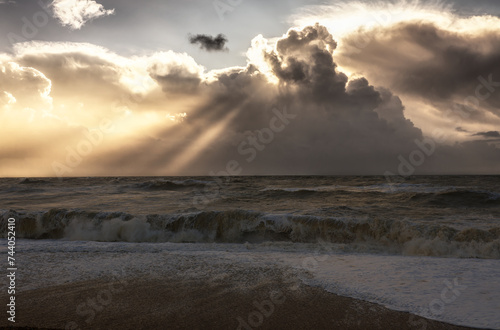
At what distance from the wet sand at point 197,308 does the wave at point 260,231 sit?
4882 mm

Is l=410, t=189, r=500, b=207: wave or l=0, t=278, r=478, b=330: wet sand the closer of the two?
l=0, t=278, r=478, b=330: wet sand

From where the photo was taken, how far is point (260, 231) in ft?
44.5

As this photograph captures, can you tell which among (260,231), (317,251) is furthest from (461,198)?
(317,251)

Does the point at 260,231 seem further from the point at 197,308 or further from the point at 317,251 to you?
the point at 197,308

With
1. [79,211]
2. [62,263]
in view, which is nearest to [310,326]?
[62,263]

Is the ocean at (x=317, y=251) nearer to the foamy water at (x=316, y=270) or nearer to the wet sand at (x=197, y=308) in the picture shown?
the foamy water at (x=316, y=270)

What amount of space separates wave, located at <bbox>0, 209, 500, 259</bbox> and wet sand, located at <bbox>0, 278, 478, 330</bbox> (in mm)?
4882

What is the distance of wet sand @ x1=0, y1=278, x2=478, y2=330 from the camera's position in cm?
462

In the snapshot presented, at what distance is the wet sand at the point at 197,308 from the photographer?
462 centimetres

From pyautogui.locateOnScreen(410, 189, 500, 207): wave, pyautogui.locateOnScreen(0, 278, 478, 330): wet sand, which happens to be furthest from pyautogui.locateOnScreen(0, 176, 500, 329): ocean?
pyautogui.locateOnScreen(410, 189, 500, 207): wave

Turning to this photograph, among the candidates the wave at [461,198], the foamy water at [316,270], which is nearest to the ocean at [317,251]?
the foamy water at [316,270]

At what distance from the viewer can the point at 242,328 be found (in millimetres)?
4555

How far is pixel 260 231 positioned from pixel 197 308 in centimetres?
855

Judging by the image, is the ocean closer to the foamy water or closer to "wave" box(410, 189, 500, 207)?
the foamy water
